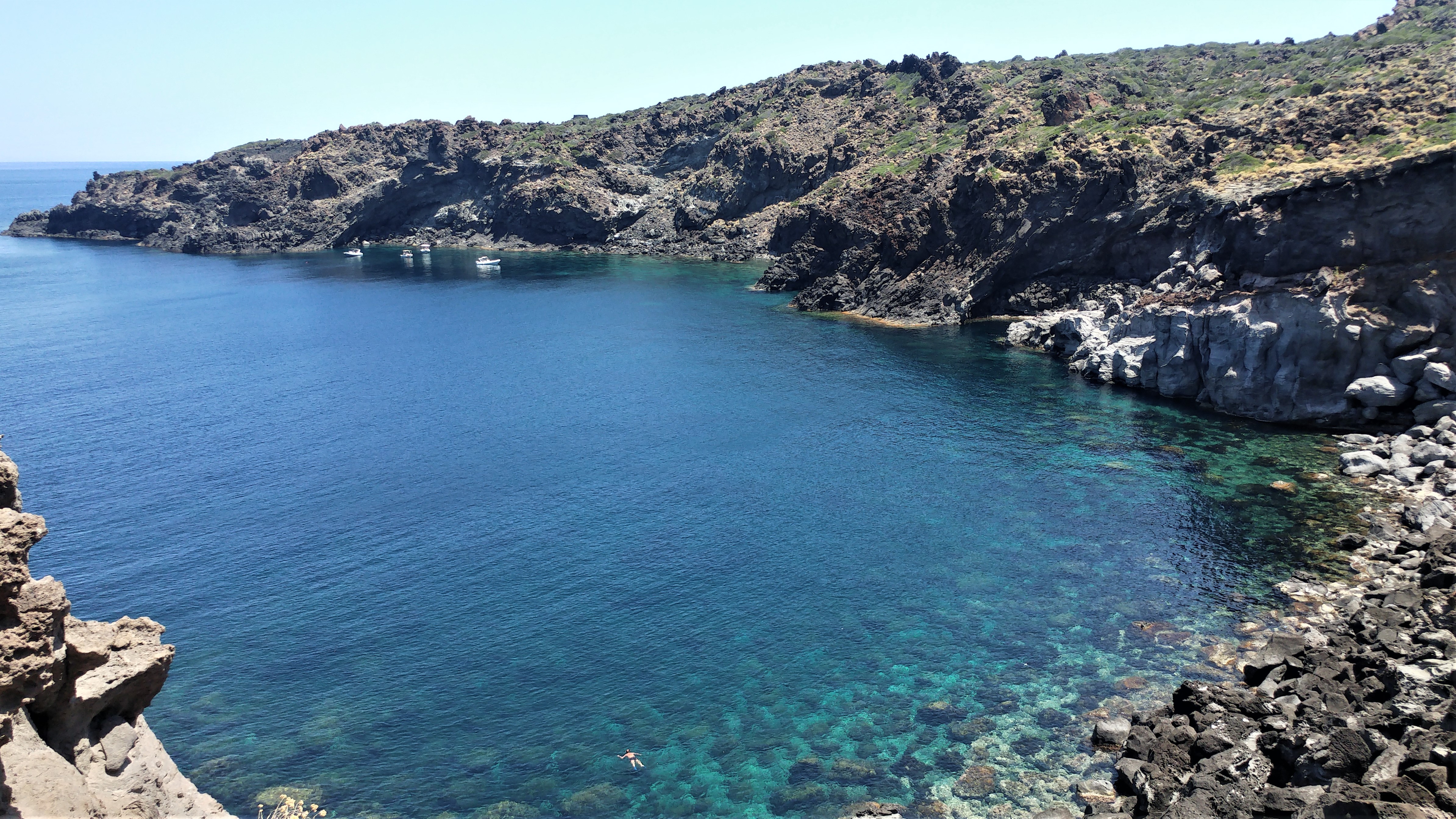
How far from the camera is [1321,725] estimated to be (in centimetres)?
3288

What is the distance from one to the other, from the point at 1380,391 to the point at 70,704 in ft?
265

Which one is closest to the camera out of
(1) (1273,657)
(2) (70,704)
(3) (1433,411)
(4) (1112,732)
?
(2) (70,704)

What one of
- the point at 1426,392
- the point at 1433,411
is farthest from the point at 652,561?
the point at 1426,392

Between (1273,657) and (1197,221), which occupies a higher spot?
(1197,221)

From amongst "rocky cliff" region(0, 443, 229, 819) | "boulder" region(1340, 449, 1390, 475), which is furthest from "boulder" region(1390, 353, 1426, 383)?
"rocky cliff" region(0, 443, 229, 819)

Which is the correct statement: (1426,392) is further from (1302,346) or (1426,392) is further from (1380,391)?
(1302,346)

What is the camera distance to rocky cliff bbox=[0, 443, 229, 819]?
19266 millimetres

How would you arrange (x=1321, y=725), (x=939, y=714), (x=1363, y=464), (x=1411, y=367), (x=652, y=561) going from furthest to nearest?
1. (x=1411, y=367)
2. (x=1363, y=464)
3. (x=652, y=561)
4. (x=939, y=714)
5. (x=1321, y=725)

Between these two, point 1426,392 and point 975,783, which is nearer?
point 975,783

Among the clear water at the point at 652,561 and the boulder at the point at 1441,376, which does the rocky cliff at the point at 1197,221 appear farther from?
the clear water at the point at 652,561

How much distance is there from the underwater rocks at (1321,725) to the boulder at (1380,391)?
80.4 ft

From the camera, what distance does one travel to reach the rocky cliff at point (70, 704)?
1927 cm

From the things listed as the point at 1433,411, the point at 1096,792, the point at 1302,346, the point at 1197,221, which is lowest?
the point at 1096,792

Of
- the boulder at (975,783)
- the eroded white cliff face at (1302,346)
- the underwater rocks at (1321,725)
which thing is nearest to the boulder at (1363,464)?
the eroded white cliff face at (1302,346)
